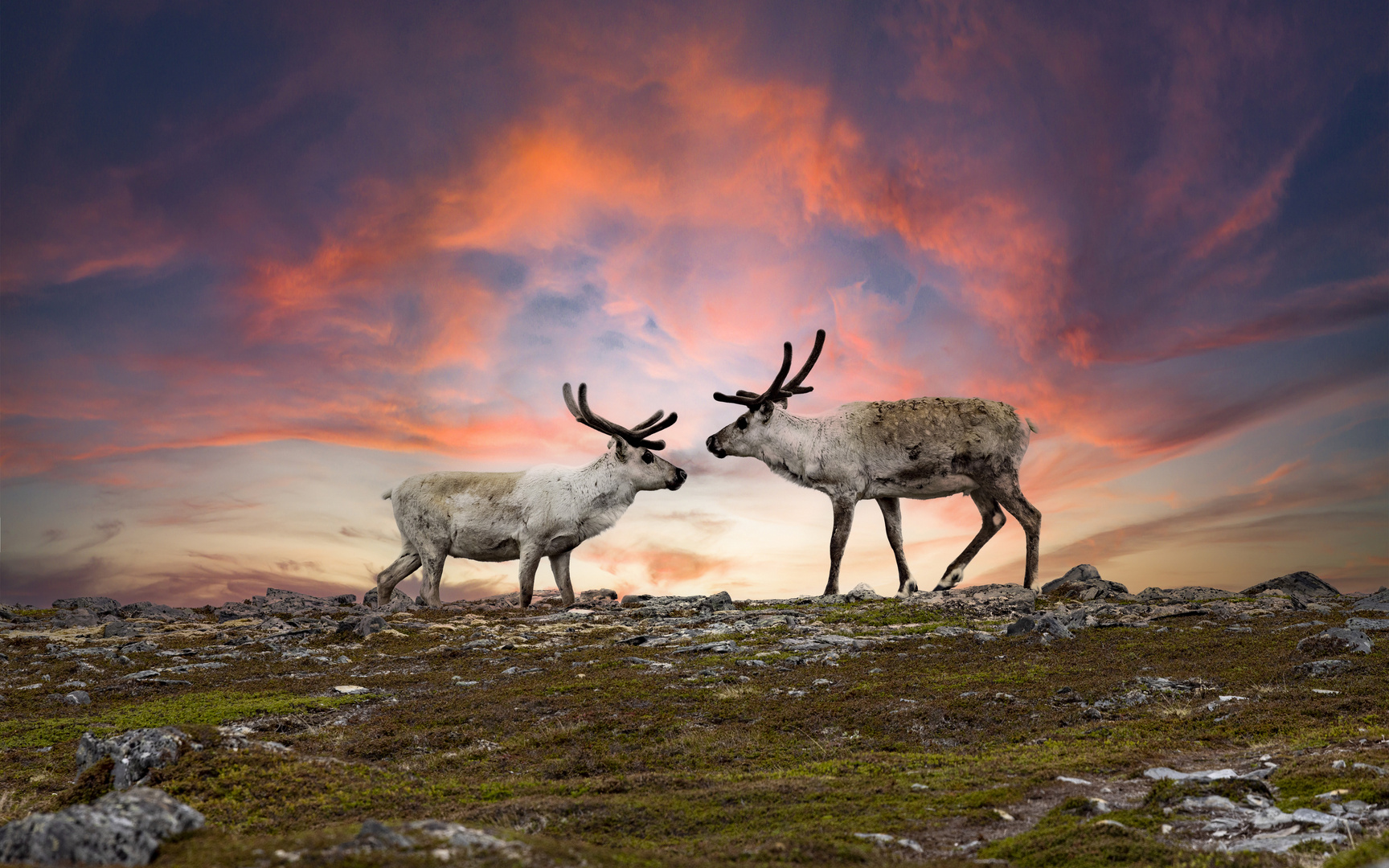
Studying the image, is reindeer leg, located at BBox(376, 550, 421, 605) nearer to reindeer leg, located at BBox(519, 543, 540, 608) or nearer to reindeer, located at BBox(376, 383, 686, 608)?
reindeer, located at BBox(376, 383, 686, 608)

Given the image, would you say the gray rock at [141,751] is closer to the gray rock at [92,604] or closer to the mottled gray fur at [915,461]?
the mottled gray fur at [915,461]

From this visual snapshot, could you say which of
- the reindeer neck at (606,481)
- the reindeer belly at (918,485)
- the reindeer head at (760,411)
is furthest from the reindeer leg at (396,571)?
the reindeer belly at (918,485)

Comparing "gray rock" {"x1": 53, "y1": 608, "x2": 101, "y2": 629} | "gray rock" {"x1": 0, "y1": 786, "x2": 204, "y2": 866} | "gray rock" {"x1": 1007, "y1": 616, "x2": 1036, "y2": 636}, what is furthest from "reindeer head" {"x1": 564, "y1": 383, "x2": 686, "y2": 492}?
"gray rock" {"x1": 0, "y1": 786, "x2": 204, "y2": 866}

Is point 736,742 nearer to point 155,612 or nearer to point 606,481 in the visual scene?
point 606,481

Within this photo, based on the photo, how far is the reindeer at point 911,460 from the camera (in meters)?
23.2

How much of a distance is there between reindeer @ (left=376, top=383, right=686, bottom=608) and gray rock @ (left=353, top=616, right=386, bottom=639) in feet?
18.2

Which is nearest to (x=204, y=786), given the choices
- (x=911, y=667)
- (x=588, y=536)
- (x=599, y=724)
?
(x=599, y=724)

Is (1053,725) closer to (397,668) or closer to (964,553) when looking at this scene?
(397,668)

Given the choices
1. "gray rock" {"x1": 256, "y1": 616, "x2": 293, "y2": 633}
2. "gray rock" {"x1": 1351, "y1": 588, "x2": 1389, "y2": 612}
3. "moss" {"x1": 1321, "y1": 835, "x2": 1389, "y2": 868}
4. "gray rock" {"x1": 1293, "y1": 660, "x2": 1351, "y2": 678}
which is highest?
"gray rock" {"x1": 1351, "y1": 588, "x2": 1389, "y2": 612}

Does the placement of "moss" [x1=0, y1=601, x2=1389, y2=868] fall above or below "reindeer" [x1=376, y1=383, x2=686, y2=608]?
below

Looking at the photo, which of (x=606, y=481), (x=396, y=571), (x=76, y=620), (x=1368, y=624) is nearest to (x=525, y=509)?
(x=606, y=481)

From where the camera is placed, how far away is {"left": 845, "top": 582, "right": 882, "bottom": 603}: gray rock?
→ 2361 centimetres

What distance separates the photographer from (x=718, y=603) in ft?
79.5

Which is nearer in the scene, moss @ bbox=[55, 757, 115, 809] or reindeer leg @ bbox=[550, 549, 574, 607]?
moss @ bbox=[55, 757, 115, 809]
